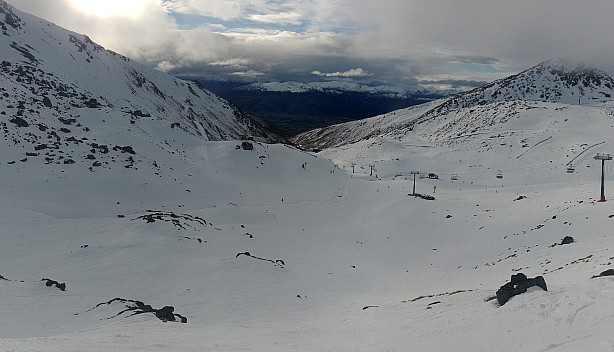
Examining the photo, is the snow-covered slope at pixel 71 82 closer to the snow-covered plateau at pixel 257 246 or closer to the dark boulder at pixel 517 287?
the snow-covered plateau at pixel 257 246

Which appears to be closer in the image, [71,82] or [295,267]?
[295,267]

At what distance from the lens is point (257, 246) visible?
1230 inches

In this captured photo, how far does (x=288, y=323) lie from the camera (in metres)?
17.5

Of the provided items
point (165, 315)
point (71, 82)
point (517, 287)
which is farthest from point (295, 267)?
point (71, 82)

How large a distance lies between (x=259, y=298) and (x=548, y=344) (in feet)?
45.2

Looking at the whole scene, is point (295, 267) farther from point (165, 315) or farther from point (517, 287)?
point (517, 287)

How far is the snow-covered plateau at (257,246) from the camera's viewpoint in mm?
12945

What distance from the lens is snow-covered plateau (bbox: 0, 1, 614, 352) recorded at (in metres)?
12.9

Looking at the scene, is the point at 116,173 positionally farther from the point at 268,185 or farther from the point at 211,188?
the point at 268,185

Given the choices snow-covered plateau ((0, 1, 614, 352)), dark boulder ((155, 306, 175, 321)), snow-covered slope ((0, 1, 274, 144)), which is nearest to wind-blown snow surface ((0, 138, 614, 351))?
snow-covered plateau ((0, 1, 614, 352))

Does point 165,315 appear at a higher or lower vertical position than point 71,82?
lower

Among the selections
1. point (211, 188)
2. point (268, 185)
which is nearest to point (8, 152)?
point (211, 188)

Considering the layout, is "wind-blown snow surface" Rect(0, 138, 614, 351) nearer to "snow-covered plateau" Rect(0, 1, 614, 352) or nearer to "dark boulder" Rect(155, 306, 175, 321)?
"snow-covered plateau" Rect(0, 1, 614, 352)

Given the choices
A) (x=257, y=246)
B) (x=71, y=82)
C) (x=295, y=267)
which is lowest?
(x=295, y=267)
